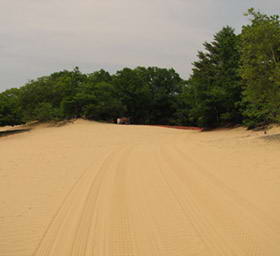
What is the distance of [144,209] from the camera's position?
16.3ft

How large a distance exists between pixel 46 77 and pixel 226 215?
36.3m

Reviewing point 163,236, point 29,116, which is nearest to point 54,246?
point 163,236

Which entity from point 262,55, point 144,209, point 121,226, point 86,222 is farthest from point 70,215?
point 262,55

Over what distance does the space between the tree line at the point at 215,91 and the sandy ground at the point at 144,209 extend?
235 inches

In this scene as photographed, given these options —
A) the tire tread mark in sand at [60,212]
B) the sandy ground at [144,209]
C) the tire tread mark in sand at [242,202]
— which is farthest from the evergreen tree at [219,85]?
the tire tread mark in sand at [60,212]

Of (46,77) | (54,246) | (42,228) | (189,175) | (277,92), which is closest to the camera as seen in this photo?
(54,246)

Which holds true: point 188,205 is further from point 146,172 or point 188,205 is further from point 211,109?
point 211,109

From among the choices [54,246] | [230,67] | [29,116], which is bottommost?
[54,246]

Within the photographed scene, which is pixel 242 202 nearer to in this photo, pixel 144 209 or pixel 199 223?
pixel 199 223

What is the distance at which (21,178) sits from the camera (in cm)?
761

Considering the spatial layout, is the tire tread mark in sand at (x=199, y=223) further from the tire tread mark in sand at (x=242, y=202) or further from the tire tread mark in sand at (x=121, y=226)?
the tire tread mark in sand at (x=121, y=226)

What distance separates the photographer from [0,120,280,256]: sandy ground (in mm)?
3668

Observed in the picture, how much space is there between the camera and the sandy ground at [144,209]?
12.0 ft

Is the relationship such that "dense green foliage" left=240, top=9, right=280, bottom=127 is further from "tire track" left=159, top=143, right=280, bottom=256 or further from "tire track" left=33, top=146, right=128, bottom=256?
"tire track" left=33, top=146, right=128, bottom=256
